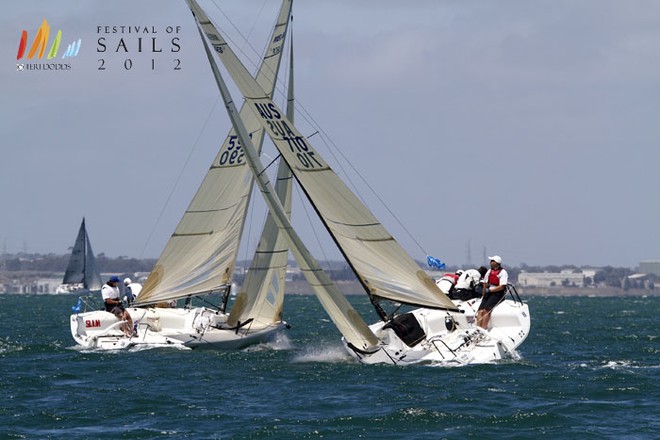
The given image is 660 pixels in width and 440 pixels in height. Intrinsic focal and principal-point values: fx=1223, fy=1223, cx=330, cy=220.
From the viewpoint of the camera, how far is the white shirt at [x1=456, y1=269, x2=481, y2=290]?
99.8 feet

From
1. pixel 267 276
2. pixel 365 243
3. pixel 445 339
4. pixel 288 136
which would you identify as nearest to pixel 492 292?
pixel 445 339

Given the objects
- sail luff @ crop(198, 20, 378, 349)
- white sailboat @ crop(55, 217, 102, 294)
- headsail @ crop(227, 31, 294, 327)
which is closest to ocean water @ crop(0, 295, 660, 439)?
sail luff @ crop(198, 20, 378, 349)

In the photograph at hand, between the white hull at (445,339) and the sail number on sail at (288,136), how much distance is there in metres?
4.08

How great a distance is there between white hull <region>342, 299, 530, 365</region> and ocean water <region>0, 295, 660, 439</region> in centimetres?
47

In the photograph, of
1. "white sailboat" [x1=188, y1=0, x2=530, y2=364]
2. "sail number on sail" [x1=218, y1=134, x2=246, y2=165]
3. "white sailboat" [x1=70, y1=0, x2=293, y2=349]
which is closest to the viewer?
"white sailboat" [x1=188, y1=0, x2=530, y2=364]

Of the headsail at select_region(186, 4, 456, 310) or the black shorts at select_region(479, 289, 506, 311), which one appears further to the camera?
the black shorts at select_region(479, 289, 506, 311)

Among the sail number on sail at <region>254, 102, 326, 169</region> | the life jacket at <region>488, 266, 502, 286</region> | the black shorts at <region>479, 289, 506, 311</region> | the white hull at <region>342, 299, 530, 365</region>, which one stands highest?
the sail number on sail at <region>254, 102, 326, 169</region>

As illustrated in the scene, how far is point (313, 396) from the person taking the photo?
74.8 feet

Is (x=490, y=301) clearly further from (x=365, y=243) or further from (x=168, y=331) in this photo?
(x=168, y=331)

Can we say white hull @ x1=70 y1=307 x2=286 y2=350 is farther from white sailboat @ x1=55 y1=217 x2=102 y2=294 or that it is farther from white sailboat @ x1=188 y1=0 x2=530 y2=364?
white sailboat @ x1=55 y1=217 x2=102 y2=294

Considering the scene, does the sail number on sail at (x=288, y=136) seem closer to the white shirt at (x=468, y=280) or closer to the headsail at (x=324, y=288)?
the headsail at (x=324, y=288)

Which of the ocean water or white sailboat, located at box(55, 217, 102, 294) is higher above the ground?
white sailboat, located at box(55, 217, 102, 294)

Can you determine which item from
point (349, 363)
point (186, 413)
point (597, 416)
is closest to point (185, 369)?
point (349, 363)

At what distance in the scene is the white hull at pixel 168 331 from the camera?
32.3 metres
